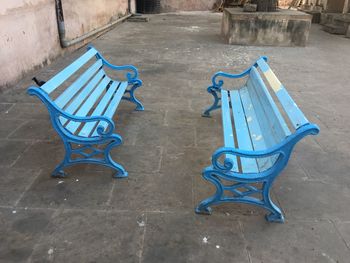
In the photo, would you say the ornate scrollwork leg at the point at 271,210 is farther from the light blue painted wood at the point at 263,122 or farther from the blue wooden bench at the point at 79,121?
the blue wooden bench at the point at 79,121

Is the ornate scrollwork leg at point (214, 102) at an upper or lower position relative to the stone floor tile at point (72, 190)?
upper

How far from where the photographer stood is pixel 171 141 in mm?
3828

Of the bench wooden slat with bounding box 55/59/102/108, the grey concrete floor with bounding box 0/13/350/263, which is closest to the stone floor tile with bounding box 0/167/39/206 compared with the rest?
the grey concrete floor with bounding box 0/13/350/263

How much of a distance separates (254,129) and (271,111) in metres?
0.35

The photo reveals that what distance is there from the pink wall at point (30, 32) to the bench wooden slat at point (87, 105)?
2.09 metres

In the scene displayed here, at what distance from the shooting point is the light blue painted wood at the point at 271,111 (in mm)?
2461

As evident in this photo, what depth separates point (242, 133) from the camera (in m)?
3.11

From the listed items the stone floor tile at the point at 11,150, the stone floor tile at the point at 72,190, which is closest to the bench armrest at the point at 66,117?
the stone floor tile at the point at 72,190

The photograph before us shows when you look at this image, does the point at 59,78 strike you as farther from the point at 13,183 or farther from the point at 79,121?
the point at 13,183

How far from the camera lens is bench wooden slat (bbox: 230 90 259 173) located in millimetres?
2660

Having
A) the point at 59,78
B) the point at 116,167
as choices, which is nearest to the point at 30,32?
the point at 59,78

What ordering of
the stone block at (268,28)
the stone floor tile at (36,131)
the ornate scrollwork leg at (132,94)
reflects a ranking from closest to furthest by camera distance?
the stone floor tile at (36,131) < the ornate scrollwork leg at (132,94) < the stone block at (268,28)

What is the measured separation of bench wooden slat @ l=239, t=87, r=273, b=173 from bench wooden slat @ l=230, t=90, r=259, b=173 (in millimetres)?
38

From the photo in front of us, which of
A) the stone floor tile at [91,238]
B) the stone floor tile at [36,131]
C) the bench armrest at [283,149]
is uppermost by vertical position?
the bench armrest at [283,149]
